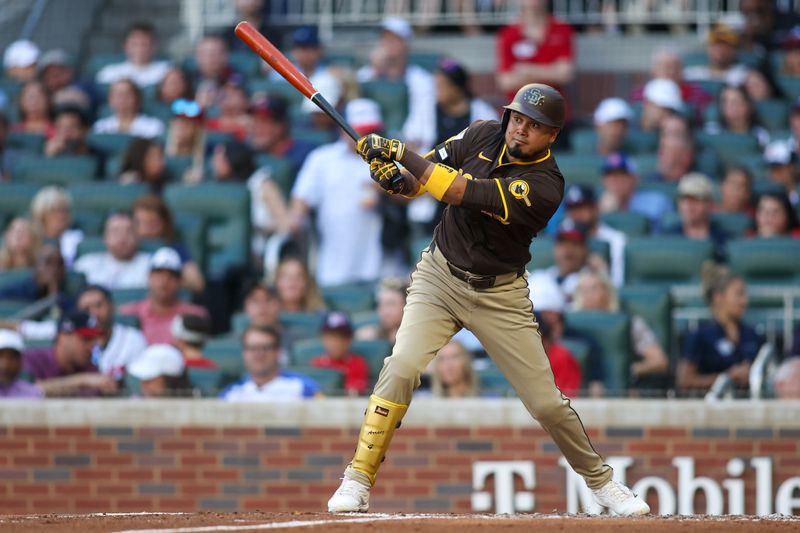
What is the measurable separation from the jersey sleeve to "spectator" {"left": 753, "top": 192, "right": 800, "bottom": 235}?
14.0 feet

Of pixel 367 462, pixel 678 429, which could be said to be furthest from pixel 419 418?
pixel 367 462

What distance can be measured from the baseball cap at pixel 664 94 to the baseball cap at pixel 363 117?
7.51ft

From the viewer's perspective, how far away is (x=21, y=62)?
525 inches

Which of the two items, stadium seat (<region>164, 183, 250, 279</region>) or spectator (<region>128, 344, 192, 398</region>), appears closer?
spectator (<region>128, 344, 192, 398</region>)

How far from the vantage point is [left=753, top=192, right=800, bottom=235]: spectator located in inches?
402

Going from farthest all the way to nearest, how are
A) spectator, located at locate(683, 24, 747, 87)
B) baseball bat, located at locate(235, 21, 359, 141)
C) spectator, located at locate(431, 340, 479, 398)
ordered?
spectator, located at locate(683, 24, 747, 87) → spectator, located at locate(431, 340, 479, 398) → baseball bat, located at locate(235, 21, 359, 141)

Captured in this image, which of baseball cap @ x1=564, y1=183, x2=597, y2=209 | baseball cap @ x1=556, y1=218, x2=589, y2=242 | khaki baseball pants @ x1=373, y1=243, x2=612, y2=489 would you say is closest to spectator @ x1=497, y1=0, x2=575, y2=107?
baseball cap @ x1=564, y1=183, x2=597, y2=209

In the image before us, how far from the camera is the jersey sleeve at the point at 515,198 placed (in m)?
6.14

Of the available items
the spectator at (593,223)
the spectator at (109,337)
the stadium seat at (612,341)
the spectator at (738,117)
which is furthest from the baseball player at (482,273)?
the spectator at (738,117)

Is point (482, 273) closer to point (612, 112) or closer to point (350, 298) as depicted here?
point (350, 298)

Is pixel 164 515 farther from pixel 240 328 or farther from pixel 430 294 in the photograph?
pixel 240 328

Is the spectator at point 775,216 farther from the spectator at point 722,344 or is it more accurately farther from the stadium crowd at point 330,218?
the spectator at point 722,344

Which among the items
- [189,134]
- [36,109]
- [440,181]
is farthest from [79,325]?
[36,109]

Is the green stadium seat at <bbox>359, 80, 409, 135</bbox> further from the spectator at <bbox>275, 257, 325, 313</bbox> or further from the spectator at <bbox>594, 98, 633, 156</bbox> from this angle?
the spectator at <bbox>275, 257, 325, 313</bbox>
